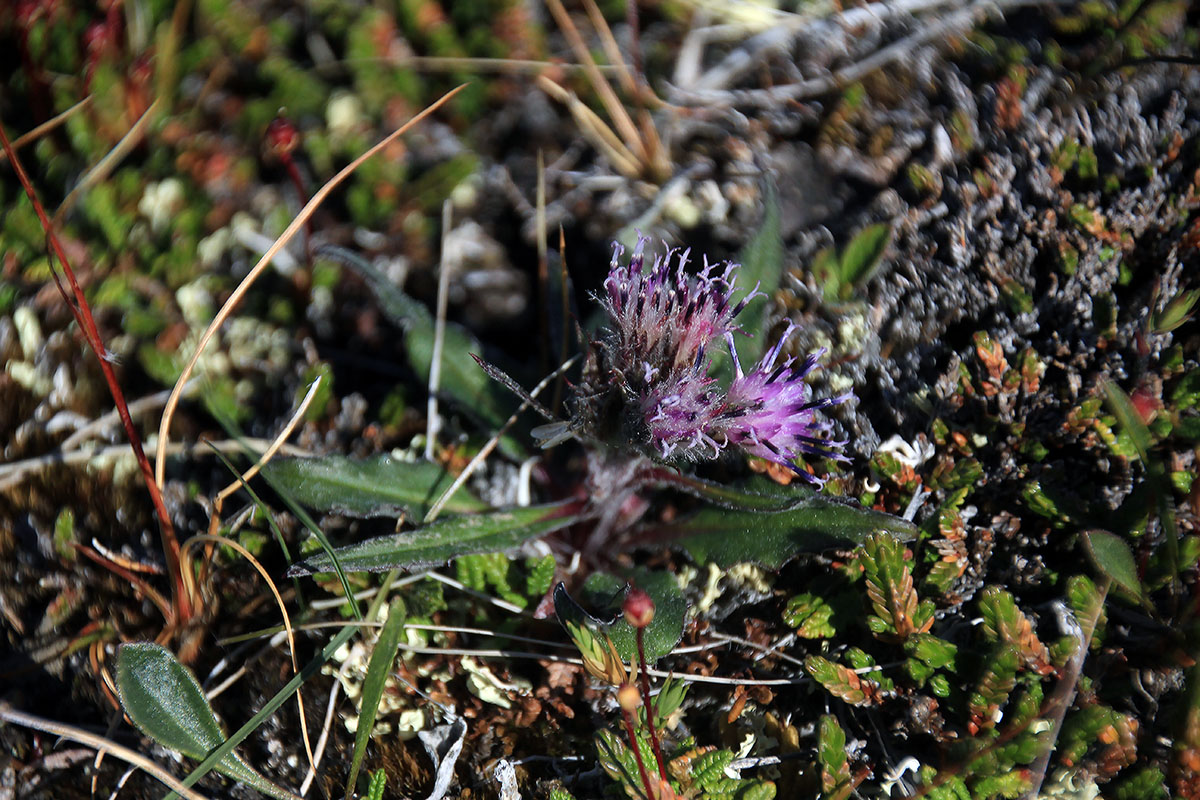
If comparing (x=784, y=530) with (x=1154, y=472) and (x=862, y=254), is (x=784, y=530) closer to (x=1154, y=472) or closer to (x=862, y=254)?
(x=1154, y=472)

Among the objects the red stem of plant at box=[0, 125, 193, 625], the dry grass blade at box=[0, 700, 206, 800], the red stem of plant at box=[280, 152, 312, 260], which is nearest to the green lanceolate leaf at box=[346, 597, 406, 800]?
the dry grass blade at box=[0, 700, 206, 800]

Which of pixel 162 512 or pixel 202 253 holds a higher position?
pixel 202 253

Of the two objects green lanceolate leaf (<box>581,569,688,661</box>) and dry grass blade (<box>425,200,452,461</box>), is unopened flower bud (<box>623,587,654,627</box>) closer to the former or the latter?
green lanceolate leaf (<box>581,569,688,661</box>)

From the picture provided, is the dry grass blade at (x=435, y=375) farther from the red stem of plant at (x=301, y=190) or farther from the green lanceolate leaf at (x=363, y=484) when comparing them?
the red stem of plant at (x=301, y=190)

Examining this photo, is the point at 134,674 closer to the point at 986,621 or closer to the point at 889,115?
the point at 986,621

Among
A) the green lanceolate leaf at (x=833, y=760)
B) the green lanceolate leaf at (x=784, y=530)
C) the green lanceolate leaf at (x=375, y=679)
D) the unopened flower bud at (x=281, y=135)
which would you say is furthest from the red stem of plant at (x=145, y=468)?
the green lanceolate leaf at (x=833, y=760)

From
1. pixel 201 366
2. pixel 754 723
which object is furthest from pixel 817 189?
pixel 201 366

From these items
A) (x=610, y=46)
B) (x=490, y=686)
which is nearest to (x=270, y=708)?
(x=490, y=686)
